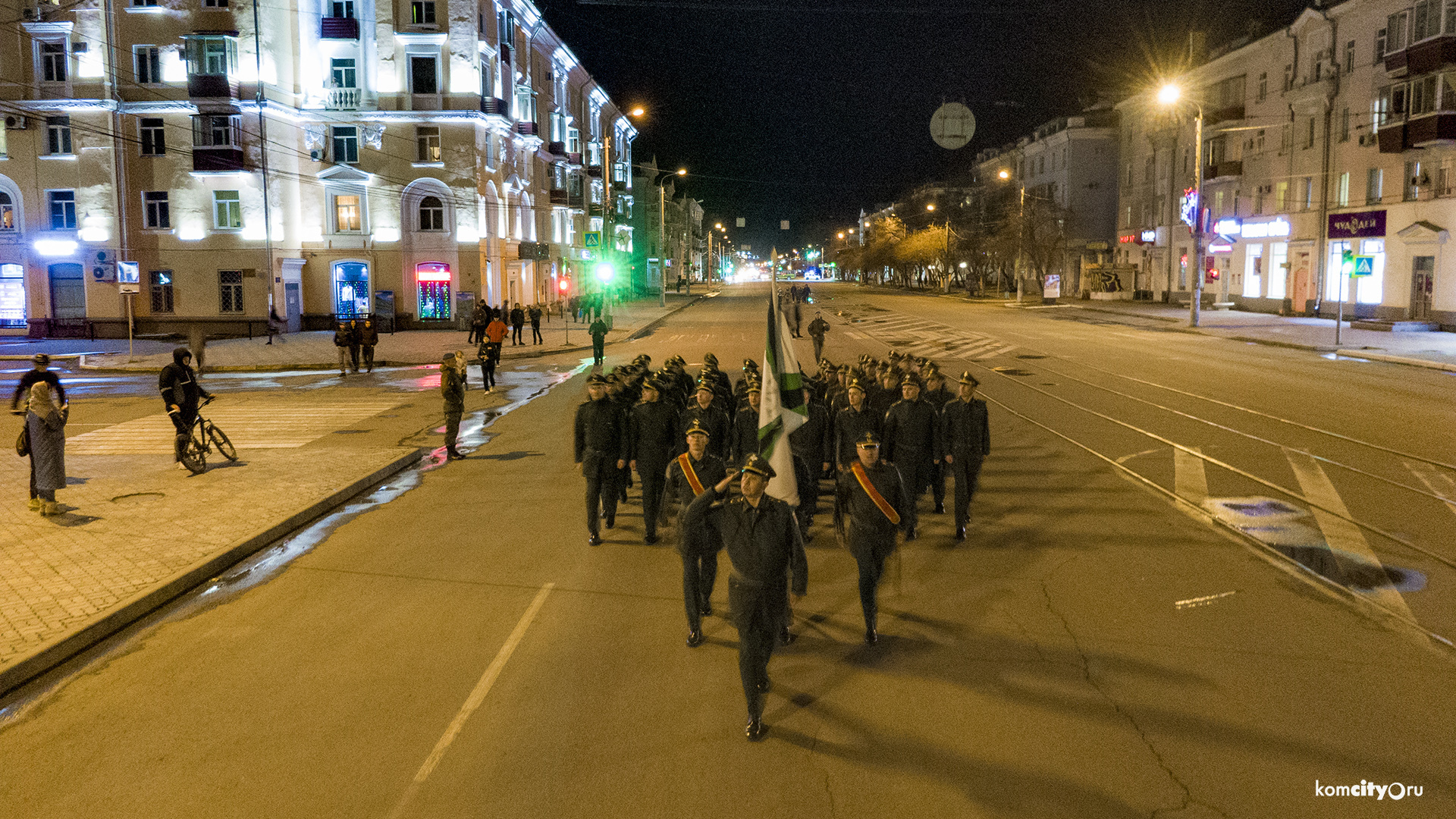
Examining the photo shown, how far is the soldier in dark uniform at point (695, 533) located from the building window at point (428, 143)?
39.6 m

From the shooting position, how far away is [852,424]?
1006cm

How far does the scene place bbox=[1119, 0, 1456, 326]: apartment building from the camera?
39562 millimetres

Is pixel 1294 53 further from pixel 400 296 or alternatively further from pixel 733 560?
pixel 733 560

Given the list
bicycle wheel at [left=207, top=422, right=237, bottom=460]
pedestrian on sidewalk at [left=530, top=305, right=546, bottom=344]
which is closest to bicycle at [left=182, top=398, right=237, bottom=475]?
bicycle wheel at [left=207, top=422, right=237, bottom=460]

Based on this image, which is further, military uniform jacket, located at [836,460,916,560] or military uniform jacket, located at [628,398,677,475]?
military uniform jacket, located at [628,398,677,475]

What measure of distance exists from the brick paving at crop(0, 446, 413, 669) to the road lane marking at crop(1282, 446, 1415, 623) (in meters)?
10.4

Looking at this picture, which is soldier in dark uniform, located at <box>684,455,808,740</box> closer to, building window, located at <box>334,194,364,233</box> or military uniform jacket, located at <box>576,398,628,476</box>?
military uniform jacket, located at <box>576,398,628,476</box>

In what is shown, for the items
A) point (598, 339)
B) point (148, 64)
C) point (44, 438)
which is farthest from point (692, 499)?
point (148, 64)

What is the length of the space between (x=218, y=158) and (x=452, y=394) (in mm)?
33461

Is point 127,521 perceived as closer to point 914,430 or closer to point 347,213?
point 914,430

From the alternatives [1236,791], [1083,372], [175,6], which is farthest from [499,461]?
[175,6]

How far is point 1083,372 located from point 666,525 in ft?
59.0

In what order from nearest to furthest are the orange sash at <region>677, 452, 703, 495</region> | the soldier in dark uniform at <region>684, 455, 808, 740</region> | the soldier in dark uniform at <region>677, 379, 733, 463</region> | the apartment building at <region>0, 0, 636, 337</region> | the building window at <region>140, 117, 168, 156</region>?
Result: the soldier in dark uniform at <region>684, 455, 808, 740</region> < the orange sash at <region>677, 452, 703, 495</region> < the soldier in dark uniform at <region>677, 379, 733, 463</region> < the apartment building at <region>0, 0, 636, 337</region> < the building window at <region>140, 117, 168, 156</region>

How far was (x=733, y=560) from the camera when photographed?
6.24 metres
